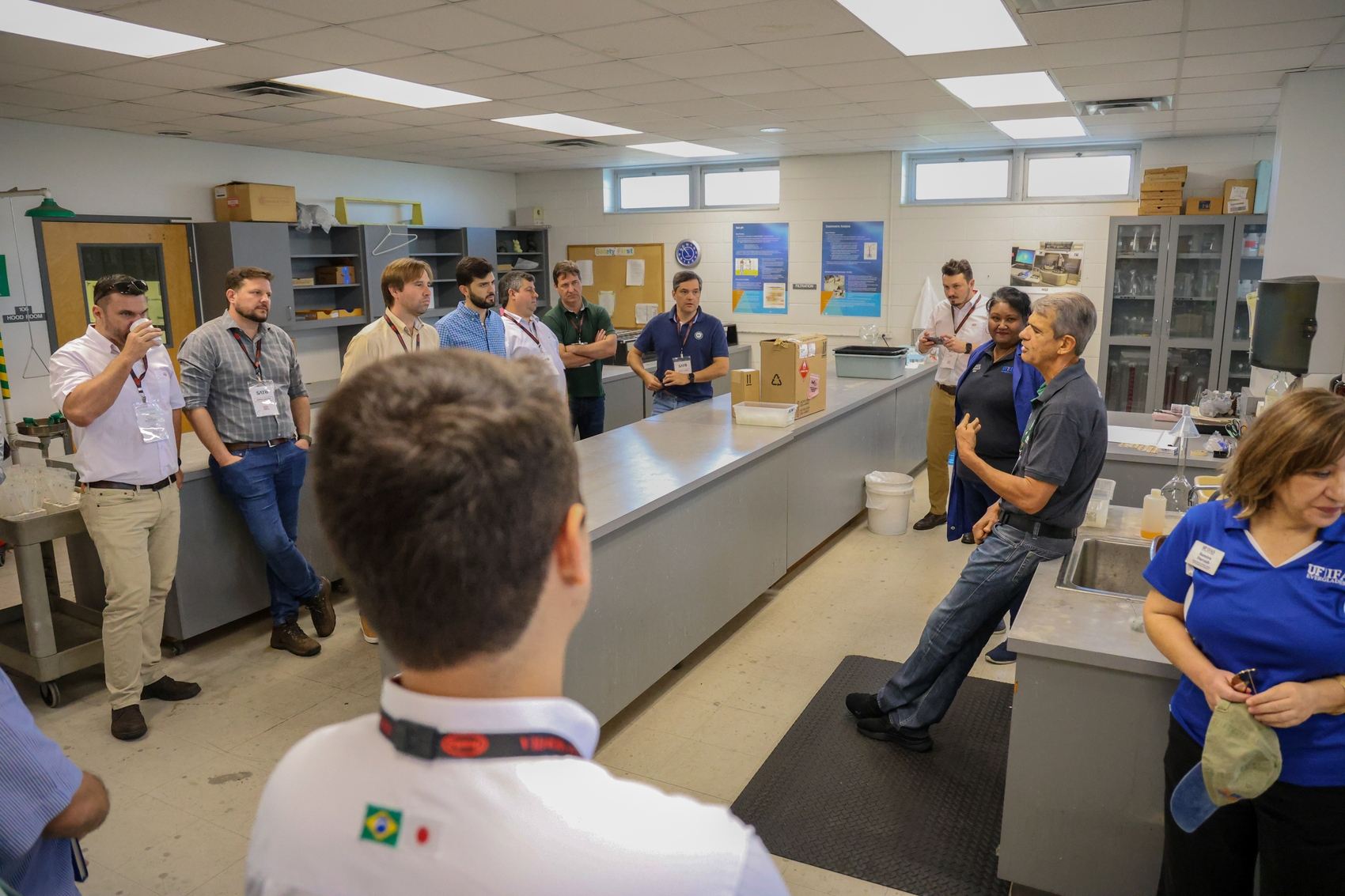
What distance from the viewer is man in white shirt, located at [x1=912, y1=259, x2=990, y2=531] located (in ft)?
16.5

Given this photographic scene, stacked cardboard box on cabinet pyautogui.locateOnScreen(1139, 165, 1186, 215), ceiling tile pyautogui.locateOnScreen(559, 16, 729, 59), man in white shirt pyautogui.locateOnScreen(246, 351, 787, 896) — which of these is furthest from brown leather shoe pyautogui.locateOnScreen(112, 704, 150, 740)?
stacked cardboard box on cabinet pyautogui.locateOnScreen(1139, 165, 1186, 215)

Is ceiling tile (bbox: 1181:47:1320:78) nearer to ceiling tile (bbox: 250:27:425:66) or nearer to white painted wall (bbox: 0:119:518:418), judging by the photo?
ceiling tile (bbox: 250:27:425:66)

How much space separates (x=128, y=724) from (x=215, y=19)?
2.56 m

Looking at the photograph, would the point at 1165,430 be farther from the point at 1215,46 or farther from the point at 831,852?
the point at 831,852

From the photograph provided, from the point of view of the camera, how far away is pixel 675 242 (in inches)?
343

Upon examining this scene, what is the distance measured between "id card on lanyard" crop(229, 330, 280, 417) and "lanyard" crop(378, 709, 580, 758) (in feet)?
10.5

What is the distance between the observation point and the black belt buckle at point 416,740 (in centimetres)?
57

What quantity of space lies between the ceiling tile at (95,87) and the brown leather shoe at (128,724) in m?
3.08

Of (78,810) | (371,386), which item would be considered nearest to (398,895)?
(371,386)

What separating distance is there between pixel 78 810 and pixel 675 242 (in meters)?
7.94

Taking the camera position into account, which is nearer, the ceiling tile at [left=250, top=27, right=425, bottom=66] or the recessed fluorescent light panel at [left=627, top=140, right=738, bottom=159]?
the ceiling tile at [left=250, top=27, right=425, bottom=66]

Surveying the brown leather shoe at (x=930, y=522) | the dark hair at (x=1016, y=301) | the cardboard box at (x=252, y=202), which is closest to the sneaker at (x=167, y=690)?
the dark hair at (x=1016, y=301)

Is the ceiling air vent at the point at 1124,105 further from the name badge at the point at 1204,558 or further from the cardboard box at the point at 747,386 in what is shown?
the name badge at the point at 1204,558

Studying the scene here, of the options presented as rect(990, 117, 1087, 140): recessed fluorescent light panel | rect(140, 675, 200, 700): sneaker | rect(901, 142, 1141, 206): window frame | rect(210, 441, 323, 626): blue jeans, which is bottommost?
rect(140, 675, 200, 700): sneaker
